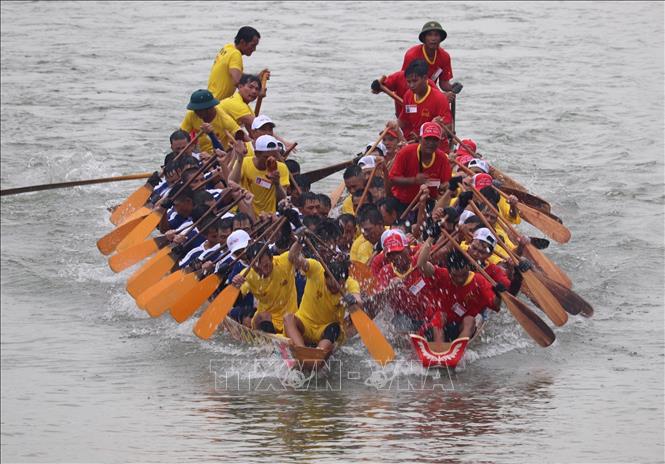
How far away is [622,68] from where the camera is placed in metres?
25.8

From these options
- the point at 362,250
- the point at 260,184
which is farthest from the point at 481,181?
the point at 260,184

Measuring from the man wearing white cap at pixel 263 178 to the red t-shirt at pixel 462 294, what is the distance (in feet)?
7.96

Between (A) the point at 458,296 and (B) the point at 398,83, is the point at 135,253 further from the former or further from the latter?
(A) the point at 458,296

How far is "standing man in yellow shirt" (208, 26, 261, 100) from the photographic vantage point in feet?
50.7

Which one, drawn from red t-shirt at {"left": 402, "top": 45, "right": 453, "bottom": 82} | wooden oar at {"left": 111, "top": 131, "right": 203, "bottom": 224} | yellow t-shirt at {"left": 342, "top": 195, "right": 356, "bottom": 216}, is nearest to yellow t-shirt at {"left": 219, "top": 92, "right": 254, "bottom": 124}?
wooden oar at {"left": 111, "top": 131, "right": 203, "bottom": 224}

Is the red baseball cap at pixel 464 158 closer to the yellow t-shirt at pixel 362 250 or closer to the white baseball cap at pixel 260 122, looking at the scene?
the white baseball cap at pixel 260 122

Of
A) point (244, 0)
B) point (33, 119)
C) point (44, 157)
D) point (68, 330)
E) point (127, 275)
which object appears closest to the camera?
point (68, 330)

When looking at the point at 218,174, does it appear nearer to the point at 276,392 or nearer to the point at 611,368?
the point at 276,392

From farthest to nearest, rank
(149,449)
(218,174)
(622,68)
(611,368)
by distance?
(622,68), (218,174), (611,368), (149,449)

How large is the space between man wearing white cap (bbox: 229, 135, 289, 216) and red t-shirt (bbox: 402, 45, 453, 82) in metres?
2.24

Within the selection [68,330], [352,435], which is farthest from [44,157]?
[352,435]

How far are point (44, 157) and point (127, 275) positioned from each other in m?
6.03

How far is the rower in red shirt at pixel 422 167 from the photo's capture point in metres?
13.0

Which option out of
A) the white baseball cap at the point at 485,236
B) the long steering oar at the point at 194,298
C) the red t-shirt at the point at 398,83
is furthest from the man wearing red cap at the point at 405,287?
the red t-shirt at the point at 398,83
